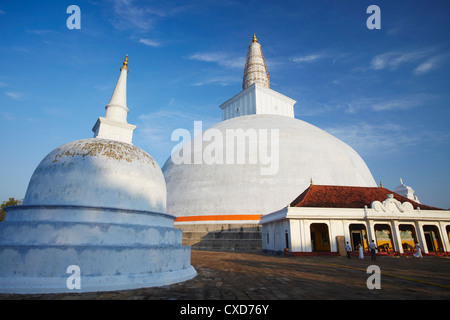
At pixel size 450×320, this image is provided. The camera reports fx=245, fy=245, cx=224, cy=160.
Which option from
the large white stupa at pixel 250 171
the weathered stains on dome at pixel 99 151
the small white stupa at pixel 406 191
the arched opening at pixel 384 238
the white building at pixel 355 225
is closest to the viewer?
the weathered stains on dome at pixel 99 151

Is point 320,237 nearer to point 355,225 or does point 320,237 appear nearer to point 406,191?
point 355,225

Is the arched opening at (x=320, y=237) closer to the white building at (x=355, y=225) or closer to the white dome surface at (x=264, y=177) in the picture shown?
the white building at (x=355, y=225)

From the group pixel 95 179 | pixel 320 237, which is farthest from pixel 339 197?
pixel 95 179

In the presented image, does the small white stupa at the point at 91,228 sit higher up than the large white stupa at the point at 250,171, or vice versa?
the large white stupa at the point at 250,171

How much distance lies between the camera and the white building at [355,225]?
55.2ft

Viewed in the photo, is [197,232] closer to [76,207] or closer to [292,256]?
[292,256]

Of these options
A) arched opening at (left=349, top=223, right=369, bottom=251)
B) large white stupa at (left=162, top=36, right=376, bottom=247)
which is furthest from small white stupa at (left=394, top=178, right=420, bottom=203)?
arched opening at (left=349, top=223, right=369, bottom=251)

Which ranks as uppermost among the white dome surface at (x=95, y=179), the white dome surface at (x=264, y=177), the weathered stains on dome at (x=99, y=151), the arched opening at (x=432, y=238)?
the white dome surface at (x=264, y=177)

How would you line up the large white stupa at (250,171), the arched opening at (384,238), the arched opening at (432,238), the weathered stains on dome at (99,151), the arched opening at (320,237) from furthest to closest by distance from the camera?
the large white stupa at (250,171)
the arched opening at (432,238)
the arched opening at (320,237)
the arched opening at (384,238)
the weathered stains on dome at (99,151)

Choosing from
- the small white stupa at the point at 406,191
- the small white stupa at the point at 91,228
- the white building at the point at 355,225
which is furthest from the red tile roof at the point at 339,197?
the small white stupa at the point at 406,191

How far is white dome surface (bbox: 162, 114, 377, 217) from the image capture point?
2177cm

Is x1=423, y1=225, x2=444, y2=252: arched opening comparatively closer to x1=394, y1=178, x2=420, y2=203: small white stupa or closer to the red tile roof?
the red tile roof

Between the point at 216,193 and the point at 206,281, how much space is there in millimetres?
15582

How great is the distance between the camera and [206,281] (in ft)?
23.3
